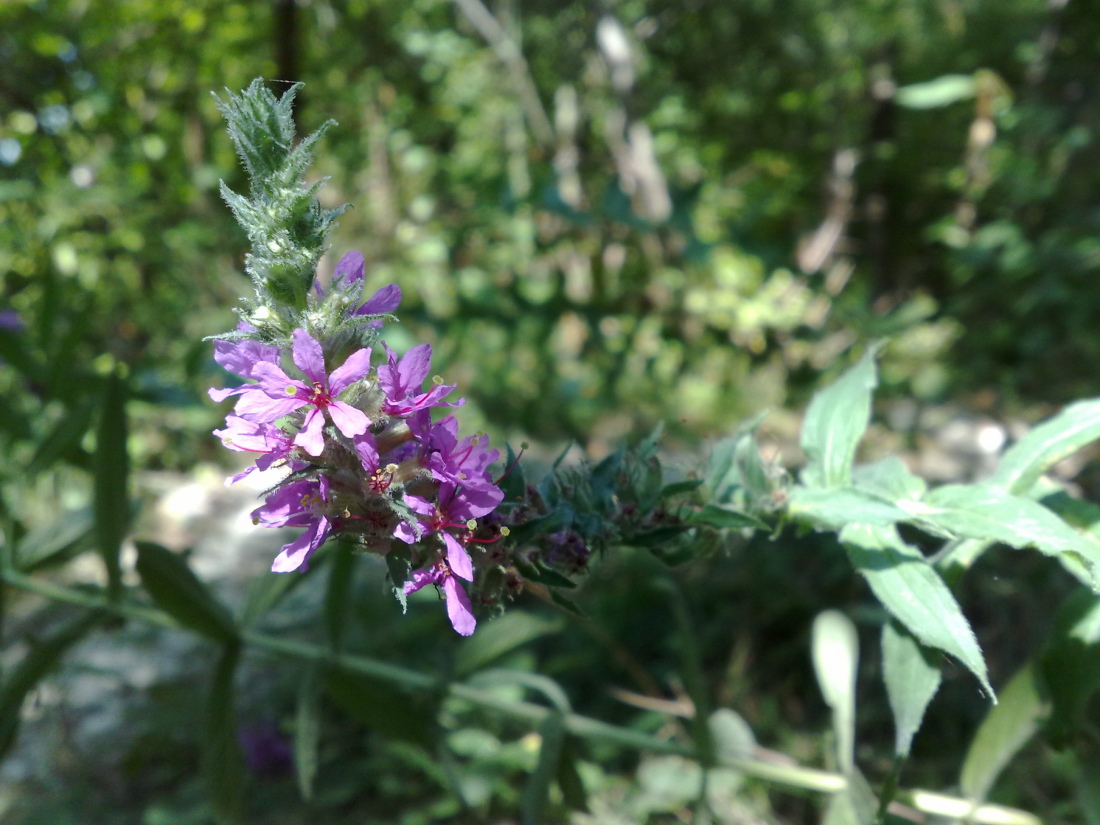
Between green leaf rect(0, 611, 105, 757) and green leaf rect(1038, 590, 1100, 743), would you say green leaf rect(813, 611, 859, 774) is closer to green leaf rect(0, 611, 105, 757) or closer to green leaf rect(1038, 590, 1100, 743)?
green leaf rect(1038, 590, 1100, 743)

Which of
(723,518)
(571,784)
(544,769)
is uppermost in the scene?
(723,518)

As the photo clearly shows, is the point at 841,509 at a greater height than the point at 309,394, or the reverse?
the point at 309,394

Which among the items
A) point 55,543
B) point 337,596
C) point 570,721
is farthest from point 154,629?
point 570,721

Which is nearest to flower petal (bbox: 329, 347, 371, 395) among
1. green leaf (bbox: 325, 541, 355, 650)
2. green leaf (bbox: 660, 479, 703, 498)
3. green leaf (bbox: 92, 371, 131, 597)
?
green leaf (bbox: 660, 479, 703, 498)

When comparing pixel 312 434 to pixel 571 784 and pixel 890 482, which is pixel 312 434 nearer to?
pixel 890 482

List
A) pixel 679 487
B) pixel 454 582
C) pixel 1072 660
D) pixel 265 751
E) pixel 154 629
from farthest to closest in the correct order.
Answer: pixel 154 629 < pixel 265 751 < pixel 1072 660 < pixel 679 487 < pixel 454 582

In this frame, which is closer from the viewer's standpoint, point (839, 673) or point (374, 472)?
point (374, 472)

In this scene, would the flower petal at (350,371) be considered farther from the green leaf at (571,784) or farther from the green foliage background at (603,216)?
the green foliage background at (603,216)

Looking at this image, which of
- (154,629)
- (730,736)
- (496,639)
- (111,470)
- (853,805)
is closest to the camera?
(853,805)
